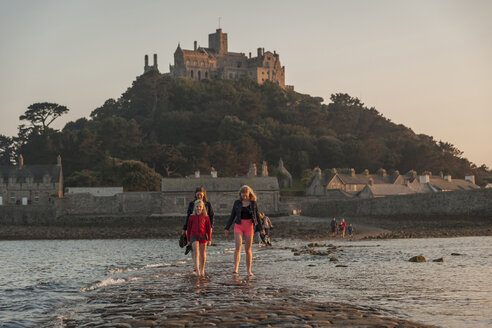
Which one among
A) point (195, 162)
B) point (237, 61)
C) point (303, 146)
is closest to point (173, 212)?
point (195, 162)

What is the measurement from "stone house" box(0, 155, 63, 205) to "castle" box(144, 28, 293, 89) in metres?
69.8

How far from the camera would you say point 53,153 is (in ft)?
311

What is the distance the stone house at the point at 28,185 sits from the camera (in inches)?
3017

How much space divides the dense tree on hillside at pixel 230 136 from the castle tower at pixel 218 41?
88.8 feet

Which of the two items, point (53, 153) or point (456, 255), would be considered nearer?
point (456, 255)

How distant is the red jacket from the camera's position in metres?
13.2

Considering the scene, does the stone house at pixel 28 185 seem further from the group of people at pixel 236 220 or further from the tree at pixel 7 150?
the group of people at pixel 236 220

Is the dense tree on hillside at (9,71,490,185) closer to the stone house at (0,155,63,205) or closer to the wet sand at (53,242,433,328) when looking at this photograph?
the stone house at (0,155,63,205)

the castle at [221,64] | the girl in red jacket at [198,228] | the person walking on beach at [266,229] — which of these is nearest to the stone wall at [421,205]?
the person walking on beach at [266,229]

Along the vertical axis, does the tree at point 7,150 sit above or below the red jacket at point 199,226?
above

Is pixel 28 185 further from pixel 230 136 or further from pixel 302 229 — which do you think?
pixel 302 229

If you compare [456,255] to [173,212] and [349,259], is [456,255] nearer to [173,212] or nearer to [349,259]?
[349,259]

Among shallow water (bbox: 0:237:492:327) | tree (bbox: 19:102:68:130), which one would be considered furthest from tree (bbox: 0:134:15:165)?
shallow water (bbox: 0:237:492:327)

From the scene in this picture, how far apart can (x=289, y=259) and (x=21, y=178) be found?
217 feet
